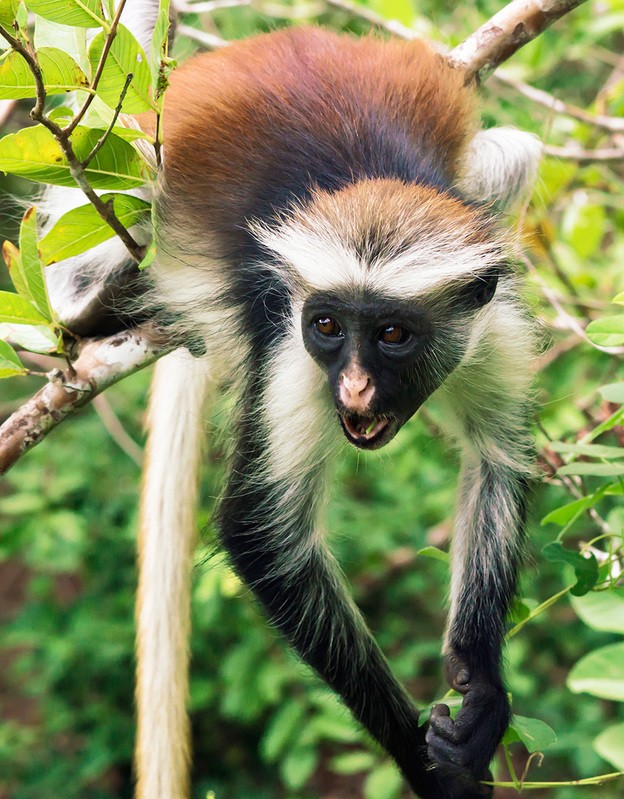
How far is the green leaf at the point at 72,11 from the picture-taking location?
1.95m

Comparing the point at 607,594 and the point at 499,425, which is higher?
the point at 607,594

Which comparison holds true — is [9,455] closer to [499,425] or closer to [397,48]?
[499,425]

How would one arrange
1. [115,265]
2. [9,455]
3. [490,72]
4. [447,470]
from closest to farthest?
[9,455] → [490,72] → [115,265] → [447,470]

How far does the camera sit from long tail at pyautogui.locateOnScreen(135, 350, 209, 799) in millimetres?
3439

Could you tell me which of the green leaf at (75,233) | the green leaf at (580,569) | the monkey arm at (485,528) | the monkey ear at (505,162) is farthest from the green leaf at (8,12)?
the monkey ear at (505,162)

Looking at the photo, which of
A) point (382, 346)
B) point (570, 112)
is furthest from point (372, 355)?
point (570, 112)

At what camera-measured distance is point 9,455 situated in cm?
263

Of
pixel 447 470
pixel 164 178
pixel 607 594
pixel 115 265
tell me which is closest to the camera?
pixel 607 594

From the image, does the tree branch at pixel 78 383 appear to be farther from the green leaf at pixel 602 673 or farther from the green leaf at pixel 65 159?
the green leaf at pixel 602 673

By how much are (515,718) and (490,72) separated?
7.14ft

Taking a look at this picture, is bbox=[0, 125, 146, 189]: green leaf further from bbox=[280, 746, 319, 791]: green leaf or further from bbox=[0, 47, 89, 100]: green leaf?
bbox=[280, 746, 319, 791]: green leaf

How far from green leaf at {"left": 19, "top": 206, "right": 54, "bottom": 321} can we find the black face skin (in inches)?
29.9

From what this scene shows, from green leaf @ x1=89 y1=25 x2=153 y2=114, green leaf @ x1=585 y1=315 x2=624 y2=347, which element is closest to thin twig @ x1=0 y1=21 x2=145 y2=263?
green leaf @ x1=89 y1=25 x2=153 y2=114

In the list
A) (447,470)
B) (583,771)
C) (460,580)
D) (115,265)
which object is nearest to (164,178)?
(115,265)
